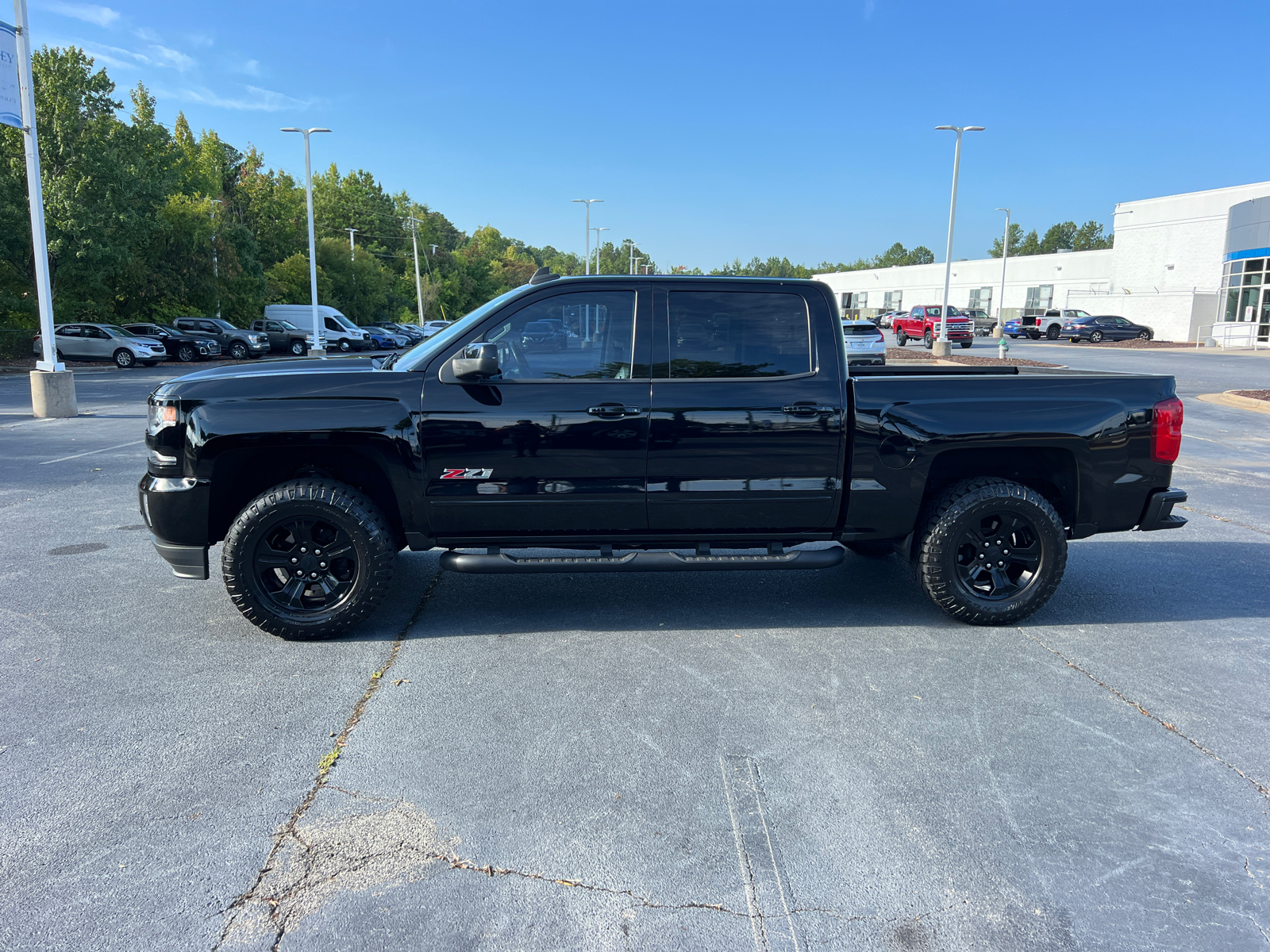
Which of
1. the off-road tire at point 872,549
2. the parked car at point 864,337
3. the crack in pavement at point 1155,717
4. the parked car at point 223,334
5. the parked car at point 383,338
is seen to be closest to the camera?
the crack in pavement at point 1155,717

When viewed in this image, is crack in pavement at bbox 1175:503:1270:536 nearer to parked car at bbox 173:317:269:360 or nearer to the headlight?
the headlight

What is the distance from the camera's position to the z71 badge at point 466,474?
15.2 ft

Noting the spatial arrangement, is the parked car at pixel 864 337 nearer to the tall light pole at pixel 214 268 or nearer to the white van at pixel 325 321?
the white van at pixel 325 321

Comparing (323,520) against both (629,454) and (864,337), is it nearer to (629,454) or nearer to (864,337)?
(629,454)

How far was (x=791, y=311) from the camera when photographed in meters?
4.88

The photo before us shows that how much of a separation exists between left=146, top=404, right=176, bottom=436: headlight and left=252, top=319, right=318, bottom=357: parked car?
123 feet

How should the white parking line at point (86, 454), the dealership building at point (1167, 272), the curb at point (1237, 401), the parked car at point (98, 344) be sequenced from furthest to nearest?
the dealership building at point (1167, 272) < the parked car at point (98, 344) < the curb at point (1237, 401) < the white parking line at point (86, 454)

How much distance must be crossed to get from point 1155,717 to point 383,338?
46673 millimetres

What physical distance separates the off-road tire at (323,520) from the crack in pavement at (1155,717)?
143 inches

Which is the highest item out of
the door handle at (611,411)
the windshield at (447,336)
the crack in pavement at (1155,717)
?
the windshield at (447,336)

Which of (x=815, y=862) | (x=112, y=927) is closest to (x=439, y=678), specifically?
(x=112, y=927)

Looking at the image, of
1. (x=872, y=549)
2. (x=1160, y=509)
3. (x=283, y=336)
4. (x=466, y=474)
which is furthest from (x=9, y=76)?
(x=283, y=336)

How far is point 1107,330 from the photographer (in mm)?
49188

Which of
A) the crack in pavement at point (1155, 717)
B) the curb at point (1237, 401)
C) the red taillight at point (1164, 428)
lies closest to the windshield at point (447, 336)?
the crack in pavement at point (1155, 717)
